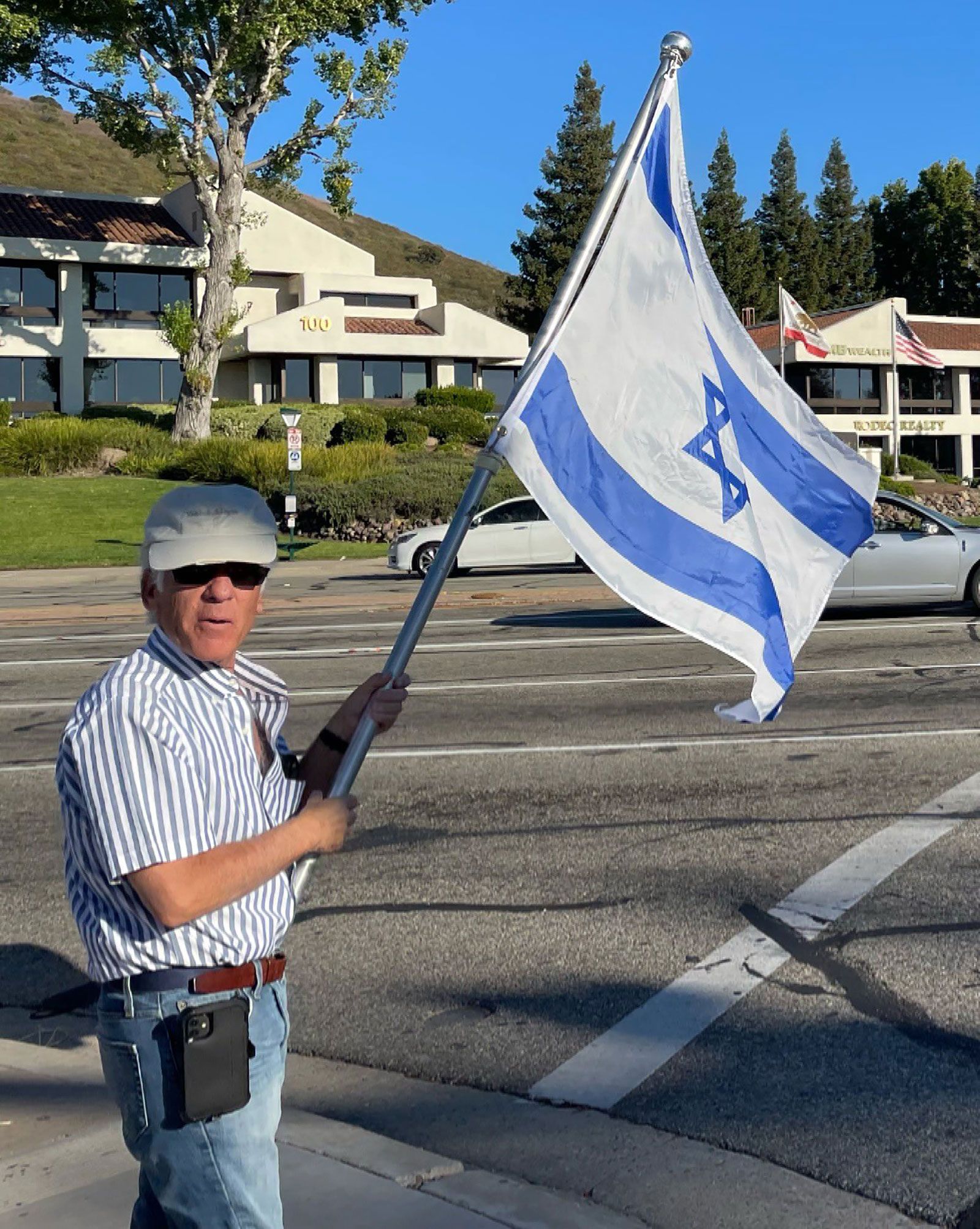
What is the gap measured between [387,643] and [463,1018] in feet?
36.3

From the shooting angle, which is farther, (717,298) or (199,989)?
(717,298)

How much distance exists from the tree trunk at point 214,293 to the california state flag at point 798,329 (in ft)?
60.3

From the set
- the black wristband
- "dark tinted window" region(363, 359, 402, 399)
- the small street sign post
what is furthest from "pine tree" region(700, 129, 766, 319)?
the black wristband

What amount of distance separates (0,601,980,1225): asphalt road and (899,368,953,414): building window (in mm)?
67023

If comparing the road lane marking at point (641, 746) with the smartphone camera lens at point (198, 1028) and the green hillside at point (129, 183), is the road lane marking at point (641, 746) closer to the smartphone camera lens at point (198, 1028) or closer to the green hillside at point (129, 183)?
the smartphone camera lens at point (198, 1028)

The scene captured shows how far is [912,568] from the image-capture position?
57.1 ft

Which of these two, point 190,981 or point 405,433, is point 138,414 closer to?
point 405,433

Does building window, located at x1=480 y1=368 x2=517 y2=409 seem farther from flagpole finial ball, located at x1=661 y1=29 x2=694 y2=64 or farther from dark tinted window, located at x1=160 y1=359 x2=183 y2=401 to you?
flagpole finial ball, located at x1=661 y1=29 x2=694 y2=64

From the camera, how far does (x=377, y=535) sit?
35.3 m

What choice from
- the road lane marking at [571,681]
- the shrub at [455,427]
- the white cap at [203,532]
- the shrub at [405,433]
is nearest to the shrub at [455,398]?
the shrub at [455,427]

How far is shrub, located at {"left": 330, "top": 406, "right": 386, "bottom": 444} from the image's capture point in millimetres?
50281

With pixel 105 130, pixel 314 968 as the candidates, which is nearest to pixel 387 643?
pixel 314 968

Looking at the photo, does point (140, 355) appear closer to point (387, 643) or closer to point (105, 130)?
point (105, 130)

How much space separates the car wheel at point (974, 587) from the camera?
57.3 feet
